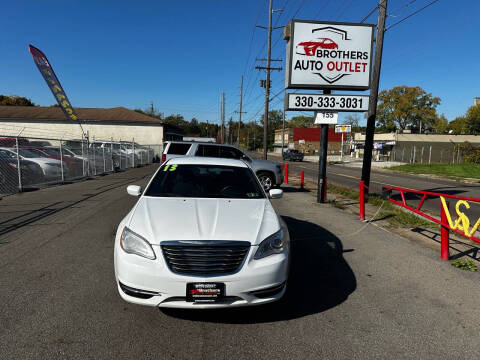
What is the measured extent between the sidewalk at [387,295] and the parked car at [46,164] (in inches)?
440

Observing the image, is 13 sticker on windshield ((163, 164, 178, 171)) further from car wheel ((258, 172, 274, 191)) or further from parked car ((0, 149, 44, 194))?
parked car ((0, 149, 44, 194))

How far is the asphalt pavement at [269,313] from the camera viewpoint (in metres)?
2.64

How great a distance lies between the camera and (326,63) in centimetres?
1009

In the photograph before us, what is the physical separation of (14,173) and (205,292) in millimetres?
11097

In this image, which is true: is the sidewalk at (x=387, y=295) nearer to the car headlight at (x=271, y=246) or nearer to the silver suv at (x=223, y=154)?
the car headlight at (x=271, y=246)

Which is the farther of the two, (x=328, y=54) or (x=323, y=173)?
(x=323, y=173)

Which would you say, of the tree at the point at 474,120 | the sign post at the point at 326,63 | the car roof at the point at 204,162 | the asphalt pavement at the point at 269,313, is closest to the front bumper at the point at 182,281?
the asphalt pavement at the point at 269,313

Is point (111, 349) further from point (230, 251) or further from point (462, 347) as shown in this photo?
point (462, 347)

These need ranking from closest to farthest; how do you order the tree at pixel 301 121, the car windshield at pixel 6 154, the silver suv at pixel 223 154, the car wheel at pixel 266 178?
the car windshield at pixel 6 154 < the silver suv at pixel 223 154 < the car wheel at pixel 266 178 < the tree at pixel 301 121

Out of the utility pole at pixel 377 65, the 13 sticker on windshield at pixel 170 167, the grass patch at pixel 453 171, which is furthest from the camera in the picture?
the grass patch at pixel 453 171

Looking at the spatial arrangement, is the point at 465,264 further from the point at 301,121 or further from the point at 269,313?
the point at 301,121

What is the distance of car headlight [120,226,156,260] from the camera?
2881 millimetres

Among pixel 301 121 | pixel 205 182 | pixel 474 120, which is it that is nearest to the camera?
pixel 205 182

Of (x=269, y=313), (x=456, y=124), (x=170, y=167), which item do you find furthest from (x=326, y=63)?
(x=456, y=124)
